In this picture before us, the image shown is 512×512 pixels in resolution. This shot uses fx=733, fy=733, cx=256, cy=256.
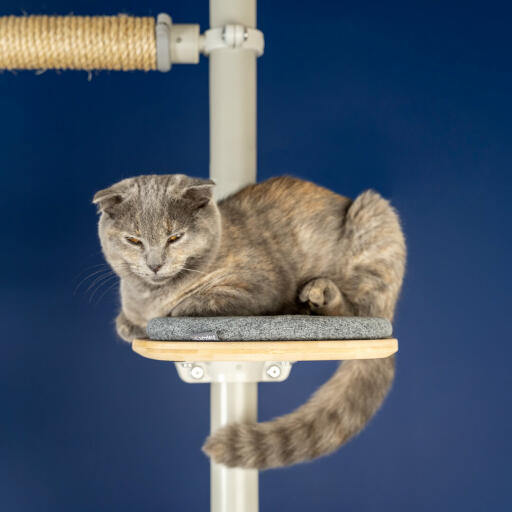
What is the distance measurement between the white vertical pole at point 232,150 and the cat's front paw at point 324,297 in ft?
0.73

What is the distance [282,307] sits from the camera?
1486 millimetres

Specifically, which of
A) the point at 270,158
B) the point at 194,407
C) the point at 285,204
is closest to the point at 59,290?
the point at 194,407

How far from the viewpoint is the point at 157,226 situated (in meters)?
1.33

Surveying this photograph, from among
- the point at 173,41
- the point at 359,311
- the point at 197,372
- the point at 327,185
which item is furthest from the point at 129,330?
the point at 327,185

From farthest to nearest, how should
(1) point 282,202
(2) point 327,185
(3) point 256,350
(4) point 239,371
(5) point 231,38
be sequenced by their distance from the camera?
(2) point 327,185 → (1) point 282,202 → (5) point 231,38 → (4) point 239,371 → (3) point 256,350

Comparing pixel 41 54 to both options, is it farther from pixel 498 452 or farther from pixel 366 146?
pixel 498 452

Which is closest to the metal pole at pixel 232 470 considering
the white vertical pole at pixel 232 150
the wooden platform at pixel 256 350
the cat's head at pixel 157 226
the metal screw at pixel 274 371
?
the white vertical pole at pixel 232 150

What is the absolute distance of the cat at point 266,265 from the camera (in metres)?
1.36

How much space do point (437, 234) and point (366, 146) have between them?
0.37 metres

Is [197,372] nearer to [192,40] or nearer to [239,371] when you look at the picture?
[239,371]

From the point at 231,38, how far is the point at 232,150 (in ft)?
0.78

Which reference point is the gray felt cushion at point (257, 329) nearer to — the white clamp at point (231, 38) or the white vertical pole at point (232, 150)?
the white vertical pole at point (232, 150)

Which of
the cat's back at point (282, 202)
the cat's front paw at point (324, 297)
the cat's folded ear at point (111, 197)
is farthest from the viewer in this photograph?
the cat's back at point (282, 202)

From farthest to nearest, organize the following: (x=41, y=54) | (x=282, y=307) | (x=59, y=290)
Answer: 1. (x=59, y=290)
2. (x=41, y=54)
3. (x=282, y=307)
